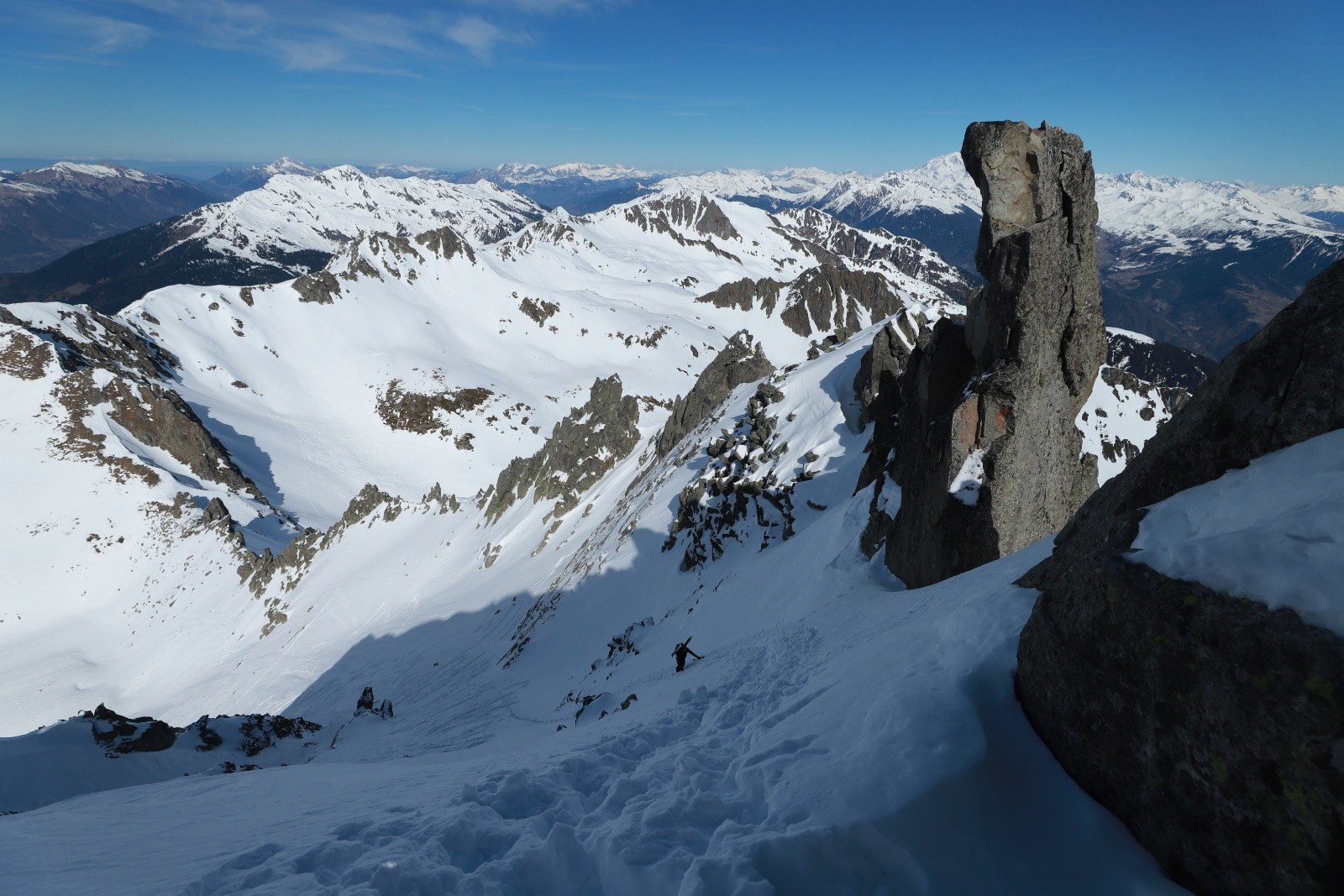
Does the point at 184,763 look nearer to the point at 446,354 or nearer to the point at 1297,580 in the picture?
the point at 1297,580

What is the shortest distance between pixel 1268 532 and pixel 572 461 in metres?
44.1

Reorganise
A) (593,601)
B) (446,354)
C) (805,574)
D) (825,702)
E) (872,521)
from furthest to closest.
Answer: (446,354) → (593,601) → (805,574) → (872,521) → (825,702)

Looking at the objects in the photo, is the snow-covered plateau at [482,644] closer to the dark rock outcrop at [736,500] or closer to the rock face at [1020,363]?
the dark rock outcrop at [736,500]

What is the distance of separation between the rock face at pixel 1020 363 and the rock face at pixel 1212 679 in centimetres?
613

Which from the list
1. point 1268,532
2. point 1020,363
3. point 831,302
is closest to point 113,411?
point 1020,363

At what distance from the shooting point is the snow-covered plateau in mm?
5375

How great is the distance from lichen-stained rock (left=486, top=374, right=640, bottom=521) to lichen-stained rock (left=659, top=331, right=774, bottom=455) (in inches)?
196

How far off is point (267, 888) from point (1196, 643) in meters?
8.01

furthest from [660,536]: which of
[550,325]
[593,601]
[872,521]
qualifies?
[550,325]

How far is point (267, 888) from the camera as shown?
5.68 meters

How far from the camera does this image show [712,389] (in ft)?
158

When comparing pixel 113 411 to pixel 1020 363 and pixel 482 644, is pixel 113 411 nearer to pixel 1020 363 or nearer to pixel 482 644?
pixel 482 644

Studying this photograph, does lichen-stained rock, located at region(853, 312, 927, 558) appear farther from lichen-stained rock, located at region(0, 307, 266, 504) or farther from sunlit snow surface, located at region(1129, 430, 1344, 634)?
lichen-stained rock, located at region(0, 307, 266, 504)

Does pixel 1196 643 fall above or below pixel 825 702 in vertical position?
above
